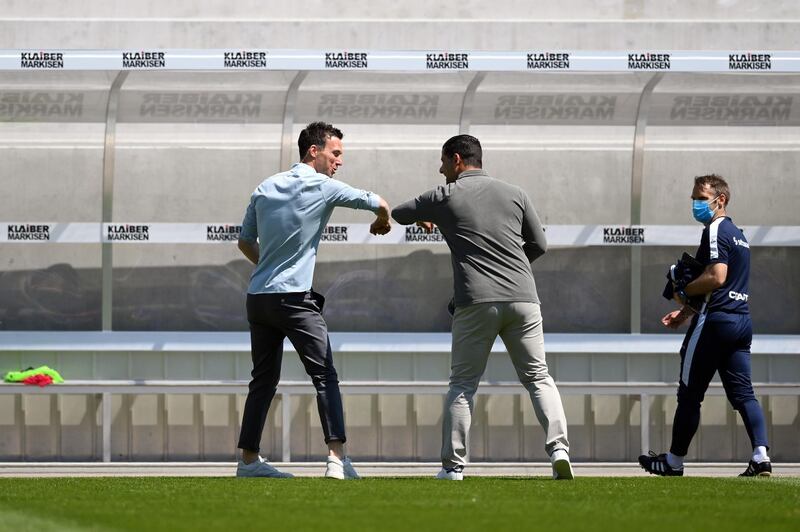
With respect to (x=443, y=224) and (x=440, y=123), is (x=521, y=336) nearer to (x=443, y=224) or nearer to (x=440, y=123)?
(x=443, y=224)

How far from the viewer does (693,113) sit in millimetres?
10133

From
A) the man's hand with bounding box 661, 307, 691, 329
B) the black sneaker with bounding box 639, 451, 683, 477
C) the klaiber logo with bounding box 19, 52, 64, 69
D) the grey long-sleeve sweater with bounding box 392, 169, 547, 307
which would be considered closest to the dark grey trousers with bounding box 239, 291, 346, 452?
the grey long-sleeve sweater with bounding box 392, 169, 547, 307

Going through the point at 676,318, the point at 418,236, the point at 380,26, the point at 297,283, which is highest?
the point at 380,26

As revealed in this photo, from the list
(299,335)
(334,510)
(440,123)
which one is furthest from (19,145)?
(334,510)

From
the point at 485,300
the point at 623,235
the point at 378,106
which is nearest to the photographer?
the point at 485,300

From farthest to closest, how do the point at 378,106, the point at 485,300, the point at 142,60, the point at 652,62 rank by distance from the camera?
the point at 378,106, the point at 652,62, the point at 142,60, the point at 485,300

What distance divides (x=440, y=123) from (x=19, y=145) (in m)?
3.03

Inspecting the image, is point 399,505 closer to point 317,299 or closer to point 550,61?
point 317,299

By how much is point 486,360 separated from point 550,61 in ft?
11.8

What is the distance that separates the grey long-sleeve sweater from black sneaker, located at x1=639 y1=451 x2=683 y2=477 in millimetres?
1435

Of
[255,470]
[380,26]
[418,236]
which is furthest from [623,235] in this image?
[255,470]

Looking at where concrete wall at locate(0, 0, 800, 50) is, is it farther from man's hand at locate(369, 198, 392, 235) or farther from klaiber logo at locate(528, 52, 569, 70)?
man's hand at locate(369, 198, 392, 235)

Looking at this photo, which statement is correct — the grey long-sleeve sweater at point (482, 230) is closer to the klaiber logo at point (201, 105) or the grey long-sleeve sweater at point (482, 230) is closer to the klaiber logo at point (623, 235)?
the klaiber logo at point (623, 235)

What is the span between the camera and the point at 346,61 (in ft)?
31.4
